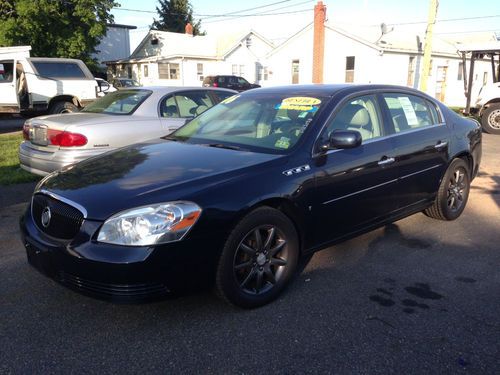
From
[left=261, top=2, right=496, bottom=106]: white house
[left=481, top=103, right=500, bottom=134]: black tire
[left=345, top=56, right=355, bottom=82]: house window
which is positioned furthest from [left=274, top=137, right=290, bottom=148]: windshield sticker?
[left=345, top=56, right=355, bottom=82]: house window

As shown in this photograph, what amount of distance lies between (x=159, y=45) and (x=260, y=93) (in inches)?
1483

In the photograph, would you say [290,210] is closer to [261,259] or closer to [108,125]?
[261,259]

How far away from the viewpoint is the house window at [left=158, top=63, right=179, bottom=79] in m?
36.8

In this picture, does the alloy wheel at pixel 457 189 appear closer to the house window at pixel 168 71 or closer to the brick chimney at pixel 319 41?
the brick chimney at pixel 319 41

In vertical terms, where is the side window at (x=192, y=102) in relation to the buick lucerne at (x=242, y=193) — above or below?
above

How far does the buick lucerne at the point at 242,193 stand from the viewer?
2795mm

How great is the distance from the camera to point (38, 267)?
3.11m

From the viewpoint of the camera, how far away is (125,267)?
2701mm

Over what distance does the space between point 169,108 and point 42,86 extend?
7448mm

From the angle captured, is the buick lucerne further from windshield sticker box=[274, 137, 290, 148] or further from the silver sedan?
the silver sedan

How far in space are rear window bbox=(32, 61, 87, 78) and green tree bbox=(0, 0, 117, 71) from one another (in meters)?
15.1

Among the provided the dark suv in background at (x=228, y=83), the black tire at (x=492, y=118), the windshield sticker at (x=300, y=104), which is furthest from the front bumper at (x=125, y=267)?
the dark suv in background at (x=228, y=83)

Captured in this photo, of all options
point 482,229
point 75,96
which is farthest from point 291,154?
point 75,96

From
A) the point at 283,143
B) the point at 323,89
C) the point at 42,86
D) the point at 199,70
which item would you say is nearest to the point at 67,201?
the point at 283,143
